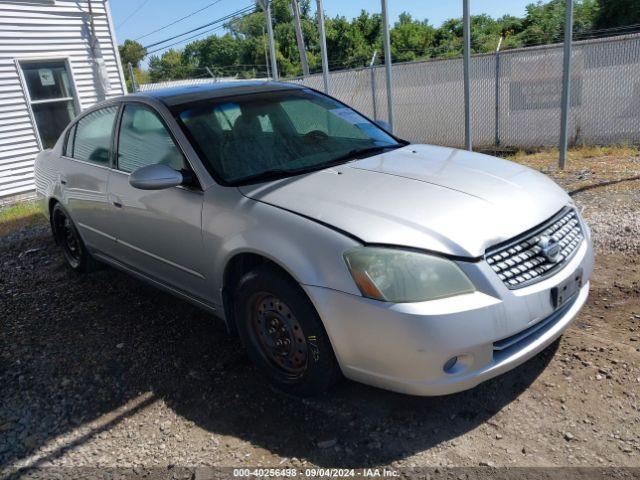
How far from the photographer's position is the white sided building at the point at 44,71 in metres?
9.93

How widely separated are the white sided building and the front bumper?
9.70m

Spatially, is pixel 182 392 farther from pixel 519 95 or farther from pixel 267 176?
pixel 519 95

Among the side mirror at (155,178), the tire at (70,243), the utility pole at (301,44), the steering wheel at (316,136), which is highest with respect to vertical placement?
the utility pole at (301,44)

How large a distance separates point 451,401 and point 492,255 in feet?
2.79

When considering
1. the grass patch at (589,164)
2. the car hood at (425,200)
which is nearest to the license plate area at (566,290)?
the car hood at (425,200)

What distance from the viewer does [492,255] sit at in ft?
8.09

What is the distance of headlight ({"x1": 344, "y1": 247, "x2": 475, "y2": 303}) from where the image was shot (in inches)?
93.6

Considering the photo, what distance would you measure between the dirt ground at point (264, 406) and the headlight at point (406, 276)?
2.40 ft

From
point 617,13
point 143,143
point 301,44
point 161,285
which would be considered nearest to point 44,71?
point 143,143

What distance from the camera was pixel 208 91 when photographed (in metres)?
3.93

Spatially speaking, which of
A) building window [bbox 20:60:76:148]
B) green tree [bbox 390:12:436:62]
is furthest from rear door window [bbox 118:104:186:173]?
green tree [bbox 390:12:436:62]

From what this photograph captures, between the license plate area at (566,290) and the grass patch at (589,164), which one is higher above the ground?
the license plate area at (566,290)

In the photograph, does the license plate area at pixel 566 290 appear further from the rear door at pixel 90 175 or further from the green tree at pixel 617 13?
the green tree at pixel 617 13

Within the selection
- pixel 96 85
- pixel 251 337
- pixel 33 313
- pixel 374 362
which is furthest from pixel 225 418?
pixel 96 85
